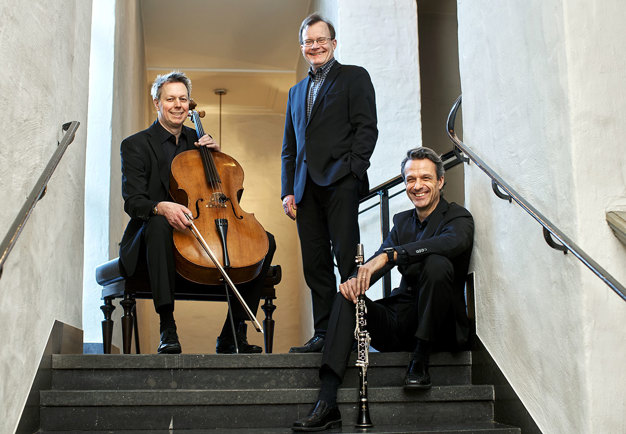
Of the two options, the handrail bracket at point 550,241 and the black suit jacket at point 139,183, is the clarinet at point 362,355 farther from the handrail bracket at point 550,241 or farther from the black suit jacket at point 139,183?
the black suit jacket at point 139,183

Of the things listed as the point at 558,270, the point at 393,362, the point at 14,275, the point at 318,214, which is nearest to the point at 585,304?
the point at 558,270

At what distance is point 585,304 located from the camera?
2400 millimetres

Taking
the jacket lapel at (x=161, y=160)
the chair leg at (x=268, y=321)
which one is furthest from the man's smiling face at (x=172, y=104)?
the chair leg at (x=268, y=321)

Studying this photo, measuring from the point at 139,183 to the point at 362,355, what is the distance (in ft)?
4.54

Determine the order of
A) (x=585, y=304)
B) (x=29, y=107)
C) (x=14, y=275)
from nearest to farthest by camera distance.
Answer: (x=585, y=304) < (x=14, y=275) < (x=29, y=107)

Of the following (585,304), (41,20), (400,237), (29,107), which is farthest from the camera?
(400,237)

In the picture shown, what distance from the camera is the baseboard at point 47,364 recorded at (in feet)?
8.74

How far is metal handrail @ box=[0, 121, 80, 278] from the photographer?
6.92ft

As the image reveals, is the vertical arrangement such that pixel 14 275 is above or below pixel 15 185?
below

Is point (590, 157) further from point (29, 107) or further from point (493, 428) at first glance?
point (29, 107)

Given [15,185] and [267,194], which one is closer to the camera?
[15,185]

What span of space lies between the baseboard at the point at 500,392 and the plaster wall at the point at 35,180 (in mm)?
1694

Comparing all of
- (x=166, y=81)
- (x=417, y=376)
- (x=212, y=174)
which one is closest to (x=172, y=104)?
(x=166, y=81)

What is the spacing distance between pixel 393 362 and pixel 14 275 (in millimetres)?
1503
